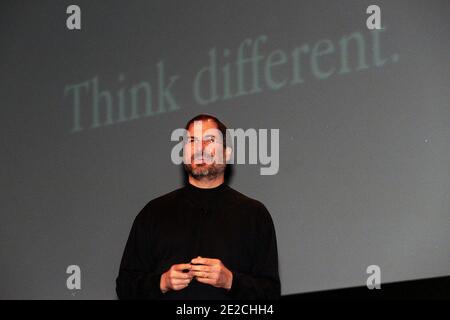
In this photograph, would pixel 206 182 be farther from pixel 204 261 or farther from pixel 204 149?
pixel 204 261

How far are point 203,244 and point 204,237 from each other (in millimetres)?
32

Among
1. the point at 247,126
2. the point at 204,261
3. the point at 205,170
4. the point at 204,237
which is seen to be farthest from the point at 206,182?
the point at 247,126

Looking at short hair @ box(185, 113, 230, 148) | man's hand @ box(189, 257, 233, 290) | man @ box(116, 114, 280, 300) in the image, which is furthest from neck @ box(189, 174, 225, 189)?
man's hand @ box(189, 257, 233, 290)

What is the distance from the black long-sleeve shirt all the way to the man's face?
0.37 ft

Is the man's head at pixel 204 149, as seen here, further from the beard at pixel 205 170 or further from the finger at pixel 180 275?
the finger at pixel 180 275

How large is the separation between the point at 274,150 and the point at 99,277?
3.70 feet

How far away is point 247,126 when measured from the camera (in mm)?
3076

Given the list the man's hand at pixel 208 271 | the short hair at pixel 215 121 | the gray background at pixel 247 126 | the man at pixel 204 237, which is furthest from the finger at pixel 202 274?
the gray background at pixel 247 126

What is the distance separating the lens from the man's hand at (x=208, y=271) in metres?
2.31

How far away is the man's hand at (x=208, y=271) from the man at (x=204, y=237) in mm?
89

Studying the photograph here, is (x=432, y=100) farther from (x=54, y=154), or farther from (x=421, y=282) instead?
(x=54, y=154)

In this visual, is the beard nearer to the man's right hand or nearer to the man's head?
the man's head

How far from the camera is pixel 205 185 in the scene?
8.68ft

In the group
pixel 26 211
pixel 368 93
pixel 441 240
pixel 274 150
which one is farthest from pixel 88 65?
pixel 441 240
